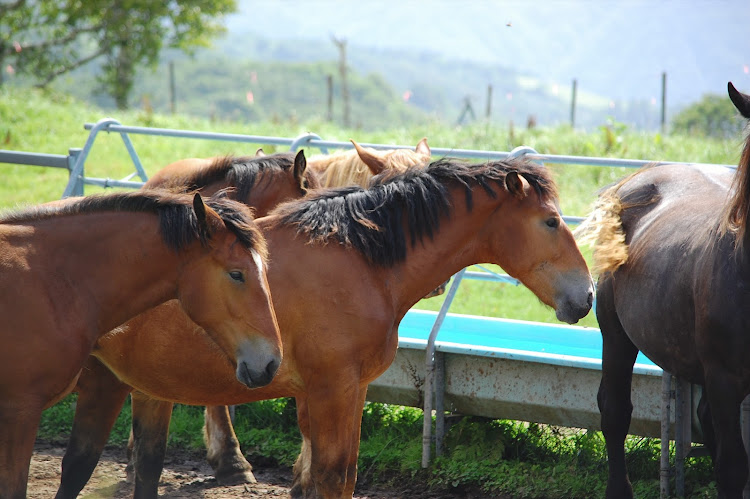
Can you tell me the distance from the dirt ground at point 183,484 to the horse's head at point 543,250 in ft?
5.82

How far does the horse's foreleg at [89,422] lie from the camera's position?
4043mm

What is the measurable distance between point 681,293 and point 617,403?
2.91 feet

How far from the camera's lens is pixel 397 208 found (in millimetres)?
3838

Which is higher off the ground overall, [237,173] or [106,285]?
[237,173]

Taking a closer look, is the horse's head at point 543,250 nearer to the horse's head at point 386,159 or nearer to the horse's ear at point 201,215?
the horse's head at point 386,159

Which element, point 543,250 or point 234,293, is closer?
point 234,293

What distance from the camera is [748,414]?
4309 mm

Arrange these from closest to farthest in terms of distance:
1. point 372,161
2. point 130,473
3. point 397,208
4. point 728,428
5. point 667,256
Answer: point 728,428 → point 397,208 → point 667,256 → point 372,161 → point 130,473

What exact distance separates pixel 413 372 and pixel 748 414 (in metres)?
2.13

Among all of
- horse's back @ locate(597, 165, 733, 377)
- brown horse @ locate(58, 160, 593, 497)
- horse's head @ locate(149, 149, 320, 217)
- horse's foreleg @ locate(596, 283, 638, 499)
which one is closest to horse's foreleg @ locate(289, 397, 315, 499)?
brown horse @ locate(58, 160, 593, 497)

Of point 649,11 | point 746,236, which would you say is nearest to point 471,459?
point 746,236

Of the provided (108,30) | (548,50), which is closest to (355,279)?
(108,30)

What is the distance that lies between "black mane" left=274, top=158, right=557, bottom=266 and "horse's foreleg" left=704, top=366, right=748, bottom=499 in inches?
46.6

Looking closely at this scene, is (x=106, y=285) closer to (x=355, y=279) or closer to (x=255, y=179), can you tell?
(x=355, y=279)
